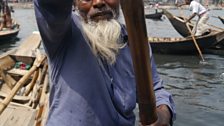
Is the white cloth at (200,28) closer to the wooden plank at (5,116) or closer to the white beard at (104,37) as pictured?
the wooden plank at (5,116)

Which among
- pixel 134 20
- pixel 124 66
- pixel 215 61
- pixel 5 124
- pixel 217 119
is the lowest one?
pixel 215 61

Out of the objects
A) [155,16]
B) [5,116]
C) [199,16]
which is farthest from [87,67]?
[155,16]

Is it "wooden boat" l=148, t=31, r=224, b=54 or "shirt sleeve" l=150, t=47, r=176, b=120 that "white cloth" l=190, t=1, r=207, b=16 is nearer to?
"wooden boat" l=148, t=31, r=224, b=54

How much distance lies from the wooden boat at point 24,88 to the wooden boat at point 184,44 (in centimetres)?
683

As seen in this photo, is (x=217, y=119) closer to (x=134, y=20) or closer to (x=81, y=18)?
(x=81, y=18)

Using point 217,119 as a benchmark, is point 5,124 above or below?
above

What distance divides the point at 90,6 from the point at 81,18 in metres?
0.07

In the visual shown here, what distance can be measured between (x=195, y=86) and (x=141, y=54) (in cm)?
915

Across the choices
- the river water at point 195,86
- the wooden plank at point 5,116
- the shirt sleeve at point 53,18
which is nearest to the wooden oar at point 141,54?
the shirt sleeve at point 53,18

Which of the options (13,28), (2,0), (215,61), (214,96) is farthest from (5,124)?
(2,0)

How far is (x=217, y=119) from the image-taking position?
7.48 metres

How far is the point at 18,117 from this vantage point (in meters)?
4.77

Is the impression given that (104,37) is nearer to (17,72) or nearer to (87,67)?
(87,67)

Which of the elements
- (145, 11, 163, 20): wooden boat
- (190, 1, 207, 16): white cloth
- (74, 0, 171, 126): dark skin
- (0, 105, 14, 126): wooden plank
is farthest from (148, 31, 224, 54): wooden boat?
(145, 11, 163, 20): wooden boat
